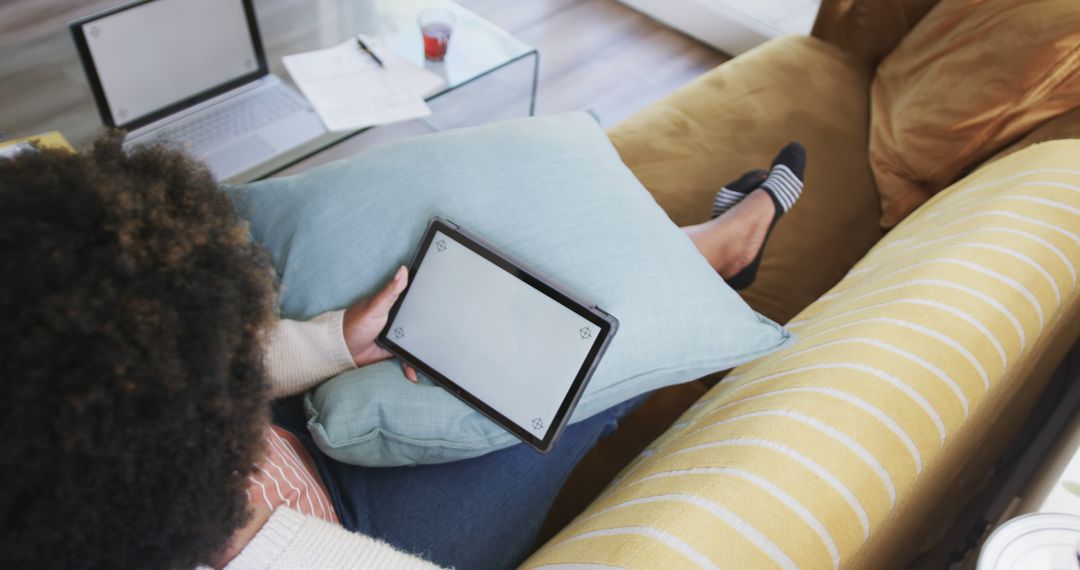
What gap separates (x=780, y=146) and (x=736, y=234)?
33cm

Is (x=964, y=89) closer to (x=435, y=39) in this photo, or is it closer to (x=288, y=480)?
(x=435, y=39)

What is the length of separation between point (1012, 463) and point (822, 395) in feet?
2.43

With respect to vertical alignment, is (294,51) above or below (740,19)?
above

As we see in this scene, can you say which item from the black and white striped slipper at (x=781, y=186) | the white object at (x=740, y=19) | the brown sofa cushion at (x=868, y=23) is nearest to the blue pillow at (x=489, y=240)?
the black and white striped slipper at (x=781, y=186)

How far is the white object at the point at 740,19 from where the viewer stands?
2201 millimetres

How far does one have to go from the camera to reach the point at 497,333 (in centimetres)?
82

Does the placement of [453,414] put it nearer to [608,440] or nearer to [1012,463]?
[608,440]

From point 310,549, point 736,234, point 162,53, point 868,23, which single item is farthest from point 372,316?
point 868,23

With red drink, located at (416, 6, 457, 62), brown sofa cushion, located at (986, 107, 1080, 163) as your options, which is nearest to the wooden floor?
red drink, located at (416, 6, 457, 62)

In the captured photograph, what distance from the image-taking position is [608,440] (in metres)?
1.05

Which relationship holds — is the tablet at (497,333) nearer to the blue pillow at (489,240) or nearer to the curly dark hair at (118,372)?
the blue pillow at (489,240)

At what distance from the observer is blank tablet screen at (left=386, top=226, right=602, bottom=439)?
0.80 m

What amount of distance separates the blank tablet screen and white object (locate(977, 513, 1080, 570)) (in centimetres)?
41

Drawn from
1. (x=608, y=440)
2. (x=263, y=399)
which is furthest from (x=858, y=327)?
(x=263, y=399)
